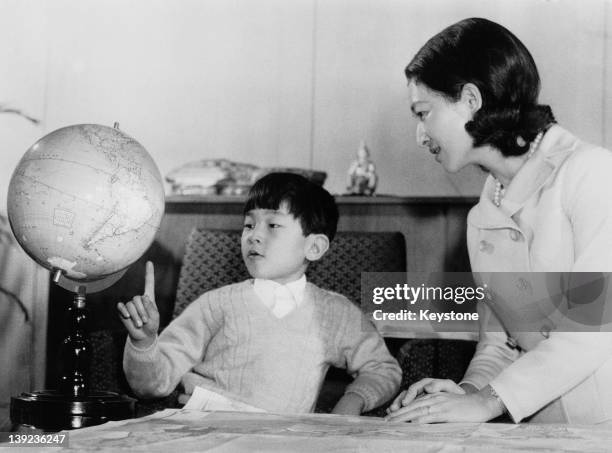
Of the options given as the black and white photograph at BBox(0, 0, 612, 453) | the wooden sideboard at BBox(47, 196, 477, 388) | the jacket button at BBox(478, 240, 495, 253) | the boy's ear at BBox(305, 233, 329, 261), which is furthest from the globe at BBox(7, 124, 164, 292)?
the wooden sideboard at BBox(47, 196, 477, 388)

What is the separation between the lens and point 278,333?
2.12 meters

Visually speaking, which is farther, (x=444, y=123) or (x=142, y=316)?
(x=444, y=123)

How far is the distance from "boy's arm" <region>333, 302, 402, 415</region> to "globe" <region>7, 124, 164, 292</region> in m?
0.68

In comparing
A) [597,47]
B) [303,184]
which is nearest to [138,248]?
[303,184]

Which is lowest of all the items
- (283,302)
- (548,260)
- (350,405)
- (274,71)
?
(350,405)

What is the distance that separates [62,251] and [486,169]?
0.98m

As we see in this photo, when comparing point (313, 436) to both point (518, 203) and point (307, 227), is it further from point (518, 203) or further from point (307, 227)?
point (307, 227)

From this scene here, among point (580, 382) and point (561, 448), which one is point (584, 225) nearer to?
point (580, 382)

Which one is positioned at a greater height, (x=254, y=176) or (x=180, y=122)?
(x=180, y=122)

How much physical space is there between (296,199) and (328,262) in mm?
567

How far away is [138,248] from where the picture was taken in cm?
174

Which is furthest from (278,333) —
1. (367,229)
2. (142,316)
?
(367,229)

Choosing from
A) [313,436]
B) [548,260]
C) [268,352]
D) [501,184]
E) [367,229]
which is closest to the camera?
[313,436]

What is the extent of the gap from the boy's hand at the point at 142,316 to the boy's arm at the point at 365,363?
50cm
